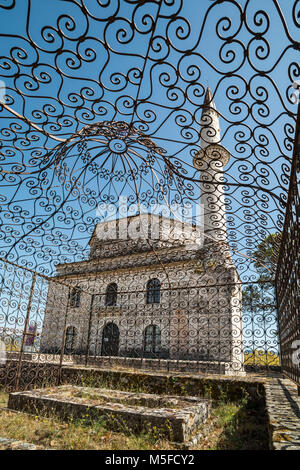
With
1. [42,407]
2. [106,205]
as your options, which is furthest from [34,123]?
[42,407]

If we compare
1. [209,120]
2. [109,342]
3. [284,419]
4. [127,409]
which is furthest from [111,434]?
[109,342]

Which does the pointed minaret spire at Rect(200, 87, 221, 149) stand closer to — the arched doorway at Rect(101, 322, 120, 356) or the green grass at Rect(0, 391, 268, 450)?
the green grass at Rect(0, 391, 268, 450)

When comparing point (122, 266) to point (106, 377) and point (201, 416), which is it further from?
point (201, 416)

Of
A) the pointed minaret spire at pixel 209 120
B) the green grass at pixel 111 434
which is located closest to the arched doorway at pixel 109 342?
the green grass at pixel 111 434

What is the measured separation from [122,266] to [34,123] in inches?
547

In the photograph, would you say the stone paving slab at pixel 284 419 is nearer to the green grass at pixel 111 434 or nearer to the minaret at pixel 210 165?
the green grass at pixel 111 434

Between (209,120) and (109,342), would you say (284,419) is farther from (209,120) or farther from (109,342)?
(109,342)

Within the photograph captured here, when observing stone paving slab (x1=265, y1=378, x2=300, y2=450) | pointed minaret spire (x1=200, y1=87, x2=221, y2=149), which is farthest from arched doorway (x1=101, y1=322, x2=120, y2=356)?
pointed minaret spire (x1=200, y1=87, x2=221, y2=149)

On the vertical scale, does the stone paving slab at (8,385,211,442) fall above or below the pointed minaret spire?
below

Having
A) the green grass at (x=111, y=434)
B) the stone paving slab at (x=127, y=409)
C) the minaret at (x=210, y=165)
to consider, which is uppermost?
the minaret at (x=210, y=165)

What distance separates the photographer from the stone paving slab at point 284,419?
5.80 feet

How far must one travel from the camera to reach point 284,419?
2.34 meters

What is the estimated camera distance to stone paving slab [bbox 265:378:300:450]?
1.77 metres
